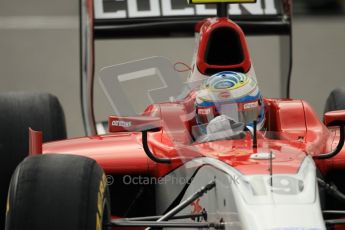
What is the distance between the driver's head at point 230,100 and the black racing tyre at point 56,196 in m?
0.77

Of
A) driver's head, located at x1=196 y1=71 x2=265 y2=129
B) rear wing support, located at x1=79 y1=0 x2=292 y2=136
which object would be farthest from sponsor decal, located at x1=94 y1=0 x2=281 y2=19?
driver's head, located at x1=196 y1=71 x2=265 y2=129

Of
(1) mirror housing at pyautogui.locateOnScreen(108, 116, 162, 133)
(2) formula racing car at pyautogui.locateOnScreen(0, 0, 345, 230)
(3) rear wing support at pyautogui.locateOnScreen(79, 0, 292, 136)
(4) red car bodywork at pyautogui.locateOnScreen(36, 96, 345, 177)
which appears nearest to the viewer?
(2) formula racing car at pyautogui.locateOnScreen(0, 0, 345, 230)

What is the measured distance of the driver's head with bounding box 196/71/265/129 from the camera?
4.70 m

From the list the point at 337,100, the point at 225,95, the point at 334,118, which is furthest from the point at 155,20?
the point at 334,118

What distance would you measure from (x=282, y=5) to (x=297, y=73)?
4.13m

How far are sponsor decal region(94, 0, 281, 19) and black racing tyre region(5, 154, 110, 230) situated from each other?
236 centimetres

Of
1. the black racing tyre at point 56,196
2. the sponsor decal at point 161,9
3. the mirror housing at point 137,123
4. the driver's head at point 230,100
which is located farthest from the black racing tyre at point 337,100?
the black racing tyre at point 56,196

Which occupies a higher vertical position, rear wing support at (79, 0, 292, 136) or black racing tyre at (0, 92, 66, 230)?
rear wing support at (79, 0, 292, 136)

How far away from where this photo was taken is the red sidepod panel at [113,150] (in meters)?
4.70

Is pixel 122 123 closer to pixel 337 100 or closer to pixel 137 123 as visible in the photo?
pixel 137 123

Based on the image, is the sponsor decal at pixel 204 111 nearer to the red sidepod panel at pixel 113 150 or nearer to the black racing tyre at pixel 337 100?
the red sidepod panel at pixel 113 150

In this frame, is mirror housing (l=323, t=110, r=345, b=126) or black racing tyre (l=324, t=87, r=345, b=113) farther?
black racing tyre (l=324, t=87, r=345, b=113)

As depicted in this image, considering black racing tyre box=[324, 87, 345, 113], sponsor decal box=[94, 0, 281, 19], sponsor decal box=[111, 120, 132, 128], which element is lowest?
black racing tyre box=[324, 87, 345, 113]

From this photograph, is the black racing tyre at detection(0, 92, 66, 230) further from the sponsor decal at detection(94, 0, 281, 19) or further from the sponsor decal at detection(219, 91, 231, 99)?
the sponsor decal at detection(219, 91, 231, 99)
